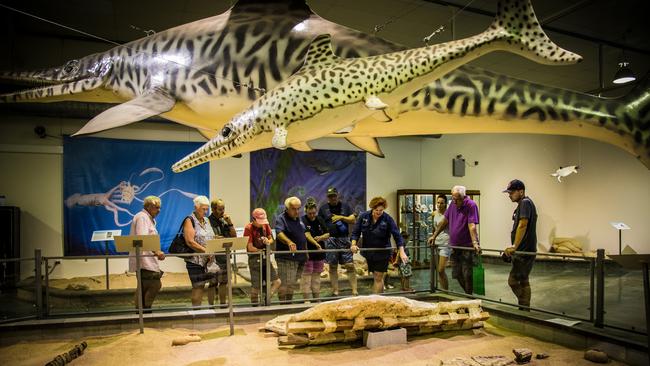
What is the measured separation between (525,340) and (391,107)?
2.51m

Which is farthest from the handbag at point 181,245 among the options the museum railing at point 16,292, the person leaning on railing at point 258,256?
the museum railing at point 16,292

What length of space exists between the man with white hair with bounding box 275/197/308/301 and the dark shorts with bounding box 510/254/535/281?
1.93 metres

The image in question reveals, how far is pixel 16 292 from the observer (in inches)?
149

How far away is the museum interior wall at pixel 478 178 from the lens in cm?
659

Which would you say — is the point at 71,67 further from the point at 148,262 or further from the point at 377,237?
the point at 377,237

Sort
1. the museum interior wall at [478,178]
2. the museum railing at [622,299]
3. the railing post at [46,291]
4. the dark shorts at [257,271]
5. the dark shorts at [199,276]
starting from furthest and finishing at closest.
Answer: the museum interior wall at [478,178], the dark shorts at [257,271], the dark shorts at [199,276], the railing post at [46,291], the museum railing at [622,299]

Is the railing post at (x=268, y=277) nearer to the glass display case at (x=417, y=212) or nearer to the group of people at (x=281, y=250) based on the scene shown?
the group of people at (x=281, y=250)

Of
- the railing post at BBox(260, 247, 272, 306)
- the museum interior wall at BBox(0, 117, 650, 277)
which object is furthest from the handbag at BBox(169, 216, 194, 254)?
the museum interior wall at BBox(0, 117, 650, 277)

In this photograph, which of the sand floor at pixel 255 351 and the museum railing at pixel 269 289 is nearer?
the sand floor at pixel 255 351

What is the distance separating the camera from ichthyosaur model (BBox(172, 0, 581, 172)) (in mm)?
1919

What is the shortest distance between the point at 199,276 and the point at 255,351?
3.56ft

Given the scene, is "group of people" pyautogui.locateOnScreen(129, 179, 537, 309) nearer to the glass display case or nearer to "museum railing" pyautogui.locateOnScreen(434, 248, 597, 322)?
"museum railing" pyautogui.locateOnScreen(434, 248, 597, 322)

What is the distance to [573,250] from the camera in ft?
30.9

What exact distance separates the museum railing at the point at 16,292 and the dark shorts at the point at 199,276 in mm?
1286
